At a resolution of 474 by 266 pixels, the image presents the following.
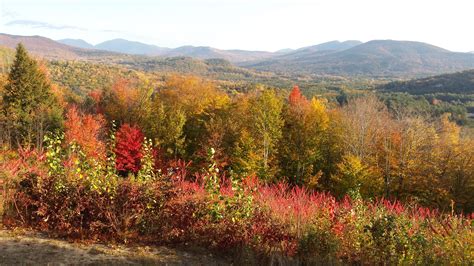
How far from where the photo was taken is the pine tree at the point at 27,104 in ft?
111

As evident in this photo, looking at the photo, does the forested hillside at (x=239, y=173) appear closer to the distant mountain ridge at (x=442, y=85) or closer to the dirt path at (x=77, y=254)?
the dirt path at (x=77, y=254)

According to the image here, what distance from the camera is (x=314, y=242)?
7.21 meters

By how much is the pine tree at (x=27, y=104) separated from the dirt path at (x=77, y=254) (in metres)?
28.6

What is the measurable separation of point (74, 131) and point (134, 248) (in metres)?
28.9

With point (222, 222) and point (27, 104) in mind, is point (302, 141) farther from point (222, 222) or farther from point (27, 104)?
point (222, 222)

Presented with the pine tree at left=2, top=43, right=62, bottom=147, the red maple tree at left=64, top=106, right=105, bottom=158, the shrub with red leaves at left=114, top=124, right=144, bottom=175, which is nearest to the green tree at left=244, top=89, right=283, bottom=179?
the shrub with red leaves at left=114, top=124, right=144, bottom=175

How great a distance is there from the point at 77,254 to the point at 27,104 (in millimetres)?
33660

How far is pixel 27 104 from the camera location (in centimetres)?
3556

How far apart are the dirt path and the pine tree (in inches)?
1126

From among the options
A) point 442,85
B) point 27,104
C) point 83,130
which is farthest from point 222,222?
point 442,85

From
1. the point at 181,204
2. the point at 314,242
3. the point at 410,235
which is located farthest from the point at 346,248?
the point at 181,204

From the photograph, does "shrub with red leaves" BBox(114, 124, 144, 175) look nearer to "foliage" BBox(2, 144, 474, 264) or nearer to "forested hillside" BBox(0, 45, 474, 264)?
"forested hillside" BBox(0, 45, 474, 264)

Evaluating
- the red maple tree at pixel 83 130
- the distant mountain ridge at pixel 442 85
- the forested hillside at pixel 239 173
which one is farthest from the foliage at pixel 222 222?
the distant mountain ridge at pixel 442 85

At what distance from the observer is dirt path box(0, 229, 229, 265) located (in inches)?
257
